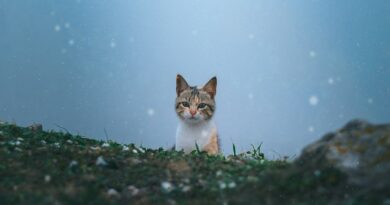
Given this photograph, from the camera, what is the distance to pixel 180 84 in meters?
16.1

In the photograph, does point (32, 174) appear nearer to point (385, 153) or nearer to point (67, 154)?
point (67, 154)

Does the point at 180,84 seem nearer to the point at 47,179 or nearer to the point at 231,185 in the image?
the point at 47,179

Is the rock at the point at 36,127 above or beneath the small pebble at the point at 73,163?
above

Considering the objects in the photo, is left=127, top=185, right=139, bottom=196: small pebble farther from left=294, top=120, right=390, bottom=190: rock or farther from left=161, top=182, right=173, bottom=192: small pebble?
left=294, top=120, right=390, bottom=190: rock

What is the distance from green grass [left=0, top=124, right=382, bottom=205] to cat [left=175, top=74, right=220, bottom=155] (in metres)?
1.28

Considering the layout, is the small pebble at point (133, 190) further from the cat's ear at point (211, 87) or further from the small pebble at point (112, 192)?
the cat's ear at point (211, 87)

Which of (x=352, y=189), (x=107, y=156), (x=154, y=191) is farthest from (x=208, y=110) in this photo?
(x=352, y=189)

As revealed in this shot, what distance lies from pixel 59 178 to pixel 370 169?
5457 millimetres

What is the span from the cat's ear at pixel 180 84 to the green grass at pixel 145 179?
2.50m

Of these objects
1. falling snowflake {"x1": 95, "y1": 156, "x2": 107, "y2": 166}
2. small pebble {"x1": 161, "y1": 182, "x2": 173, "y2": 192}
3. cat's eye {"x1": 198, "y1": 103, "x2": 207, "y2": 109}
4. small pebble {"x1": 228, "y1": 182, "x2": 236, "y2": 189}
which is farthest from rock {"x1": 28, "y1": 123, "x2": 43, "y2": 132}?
small pebble {"x1": 228, "y1": 182, "x2": 236, "y2": 189}

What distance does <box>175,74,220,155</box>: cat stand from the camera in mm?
15469

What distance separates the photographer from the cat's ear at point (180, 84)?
52.5ft

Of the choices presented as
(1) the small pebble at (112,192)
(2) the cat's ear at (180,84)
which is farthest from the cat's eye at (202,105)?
(1) the small pebble at (112,192)

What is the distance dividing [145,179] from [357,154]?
3.92 m
